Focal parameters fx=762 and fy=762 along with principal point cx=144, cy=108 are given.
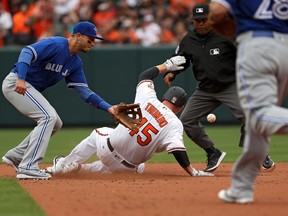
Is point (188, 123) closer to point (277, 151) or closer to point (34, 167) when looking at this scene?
point (34, 167)

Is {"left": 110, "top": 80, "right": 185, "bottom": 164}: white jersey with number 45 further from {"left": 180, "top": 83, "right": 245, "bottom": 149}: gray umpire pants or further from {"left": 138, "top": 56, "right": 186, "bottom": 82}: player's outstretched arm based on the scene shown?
{"left": 180, "top": 83, "right": 245, "bottom": 149}: gray umpire pants

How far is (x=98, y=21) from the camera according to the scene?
17969 millimetres

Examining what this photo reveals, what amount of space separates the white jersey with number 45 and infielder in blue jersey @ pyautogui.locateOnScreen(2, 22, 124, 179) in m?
0.33

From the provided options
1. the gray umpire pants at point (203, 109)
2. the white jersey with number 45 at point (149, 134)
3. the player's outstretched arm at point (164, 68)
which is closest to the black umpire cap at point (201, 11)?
the player's outstretched arm at point (164, 68)

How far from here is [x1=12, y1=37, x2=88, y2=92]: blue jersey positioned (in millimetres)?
8180

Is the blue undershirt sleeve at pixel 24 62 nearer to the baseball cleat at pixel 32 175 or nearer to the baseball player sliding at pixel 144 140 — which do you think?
the baseball cleat at pixel 32 175

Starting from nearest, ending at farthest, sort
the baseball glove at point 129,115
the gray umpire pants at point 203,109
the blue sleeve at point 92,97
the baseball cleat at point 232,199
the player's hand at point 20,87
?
the baseball cleat at point 232,199 < the player's hand at point 20,87 < the baseball glove at point 129,115 < the blue sleeve at point 92,97 < the gray umpire pants at point 203,109

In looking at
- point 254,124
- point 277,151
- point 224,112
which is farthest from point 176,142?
point 224,112

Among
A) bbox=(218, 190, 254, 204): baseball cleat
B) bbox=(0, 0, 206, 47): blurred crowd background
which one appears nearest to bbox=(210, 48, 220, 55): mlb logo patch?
bbox=(218, 190, 254, 204): baseball cleat

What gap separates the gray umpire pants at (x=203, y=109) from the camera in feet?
30.4

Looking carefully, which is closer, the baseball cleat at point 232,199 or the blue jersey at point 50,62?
the baseball cleat at point 232,199

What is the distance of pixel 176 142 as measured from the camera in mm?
7969

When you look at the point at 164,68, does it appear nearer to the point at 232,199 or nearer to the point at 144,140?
the point at 144,140

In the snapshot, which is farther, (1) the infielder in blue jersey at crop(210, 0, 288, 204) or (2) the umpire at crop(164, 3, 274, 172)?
(2) the umpire at crop(164, 3, 274, 172)
